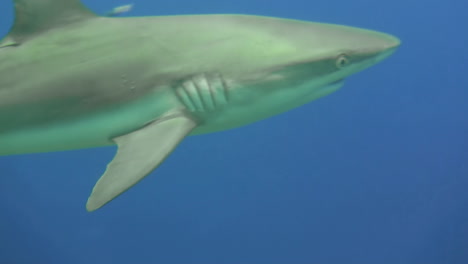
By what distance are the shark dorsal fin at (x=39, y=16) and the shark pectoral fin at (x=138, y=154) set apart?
1.73 feet

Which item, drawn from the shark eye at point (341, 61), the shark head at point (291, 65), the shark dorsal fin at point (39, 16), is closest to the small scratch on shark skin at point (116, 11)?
the shark dorsal fin at point (39, 16)

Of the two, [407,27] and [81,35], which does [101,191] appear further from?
[407,27]

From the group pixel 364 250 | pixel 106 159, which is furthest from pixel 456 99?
pixel 106 159

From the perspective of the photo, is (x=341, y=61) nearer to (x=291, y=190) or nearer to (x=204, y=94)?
(x=204, y=94)

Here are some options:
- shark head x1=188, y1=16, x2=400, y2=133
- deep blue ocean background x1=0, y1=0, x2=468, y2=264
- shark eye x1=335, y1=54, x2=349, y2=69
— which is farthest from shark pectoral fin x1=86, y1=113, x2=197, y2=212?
deep blue ocean background x1=0, y1=0, x2=468, y2=264

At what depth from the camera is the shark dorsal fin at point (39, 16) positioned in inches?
77.6

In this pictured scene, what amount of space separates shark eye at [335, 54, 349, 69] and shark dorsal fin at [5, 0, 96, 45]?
95 cm

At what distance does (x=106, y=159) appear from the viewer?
5219 mm

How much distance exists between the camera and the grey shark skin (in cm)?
175

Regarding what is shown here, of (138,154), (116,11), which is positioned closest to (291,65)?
(138,154)

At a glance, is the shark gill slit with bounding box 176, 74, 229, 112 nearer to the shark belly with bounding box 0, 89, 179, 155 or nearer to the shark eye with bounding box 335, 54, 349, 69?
the shark belly with bounding box 0, 89, 179, 155

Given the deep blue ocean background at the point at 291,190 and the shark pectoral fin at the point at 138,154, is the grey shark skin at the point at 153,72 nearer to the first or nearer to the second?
the shark pectoral fin at the point at 138,154

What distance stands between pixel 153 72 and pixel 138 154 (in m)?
0.33

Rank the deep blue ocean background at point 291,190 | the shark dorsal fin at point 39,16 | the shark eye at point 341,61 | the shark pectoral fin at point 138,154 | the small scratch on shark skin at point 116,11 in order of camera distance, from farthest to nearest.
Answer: the deep blue ocean background at point 291,190, the small scratch on shark skin at point 116,11, the shark dorsal fin at point 39,16, the shark eye at point 341,61, the shark pectoral fin at point 138,154
